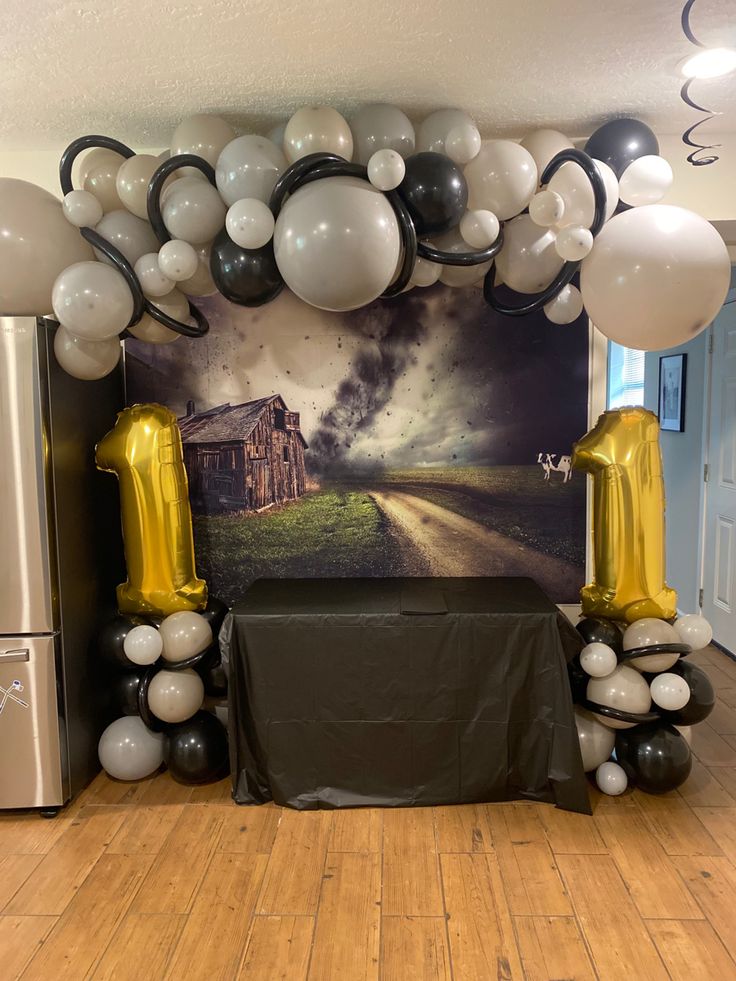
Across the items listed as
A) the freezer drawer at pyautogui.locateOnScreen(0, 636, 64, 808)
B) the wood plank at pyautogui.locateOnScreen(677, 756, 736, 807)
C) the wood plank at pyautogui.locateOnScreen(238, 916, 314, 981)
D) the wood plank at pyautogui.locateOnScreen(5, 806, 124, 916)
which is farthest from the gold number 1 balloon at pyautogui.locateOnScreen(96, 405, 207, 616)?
the wood plank at pyautogui.locateOnScreen(677, 756, 736, 807)

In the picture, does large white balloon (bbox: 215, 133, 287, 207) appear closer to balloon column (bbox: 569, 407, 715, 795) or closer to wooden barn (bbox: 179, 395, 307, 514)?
wooden barn (bbox: 179, 395, 307, 514)

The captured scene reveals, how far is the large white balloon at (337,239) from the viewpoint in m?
2.02

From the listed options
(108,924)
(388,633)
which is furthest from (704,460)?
(108,924)

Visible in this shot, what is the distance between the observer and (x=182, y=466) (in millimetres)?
2758

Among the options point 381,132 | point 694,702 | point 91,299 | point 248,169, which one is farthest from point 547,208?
point 694,702

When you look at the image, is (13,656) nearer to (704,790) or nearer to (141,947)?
(141,947)

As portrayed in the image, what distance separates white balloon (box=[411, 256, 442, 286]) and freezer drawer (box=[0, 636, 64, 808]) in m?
1.71

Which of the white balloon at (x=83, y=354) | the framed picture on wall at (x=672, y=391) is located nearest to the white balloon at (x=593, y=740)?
the white balloon at (x=83, y=354)

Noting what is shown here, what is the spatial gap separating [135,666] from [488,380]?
5.66 feet

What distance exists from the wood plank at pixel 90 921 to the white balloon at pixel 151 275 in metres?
1.76

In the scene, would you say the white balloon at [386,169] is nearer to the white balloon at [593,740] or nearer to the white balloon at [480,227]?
the white balloon at [480,227]

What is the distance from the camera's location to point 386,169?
2.05m

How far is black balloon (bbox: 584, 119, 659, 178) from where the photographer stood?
2420mm

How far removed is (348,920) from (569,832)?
0.81 meters
